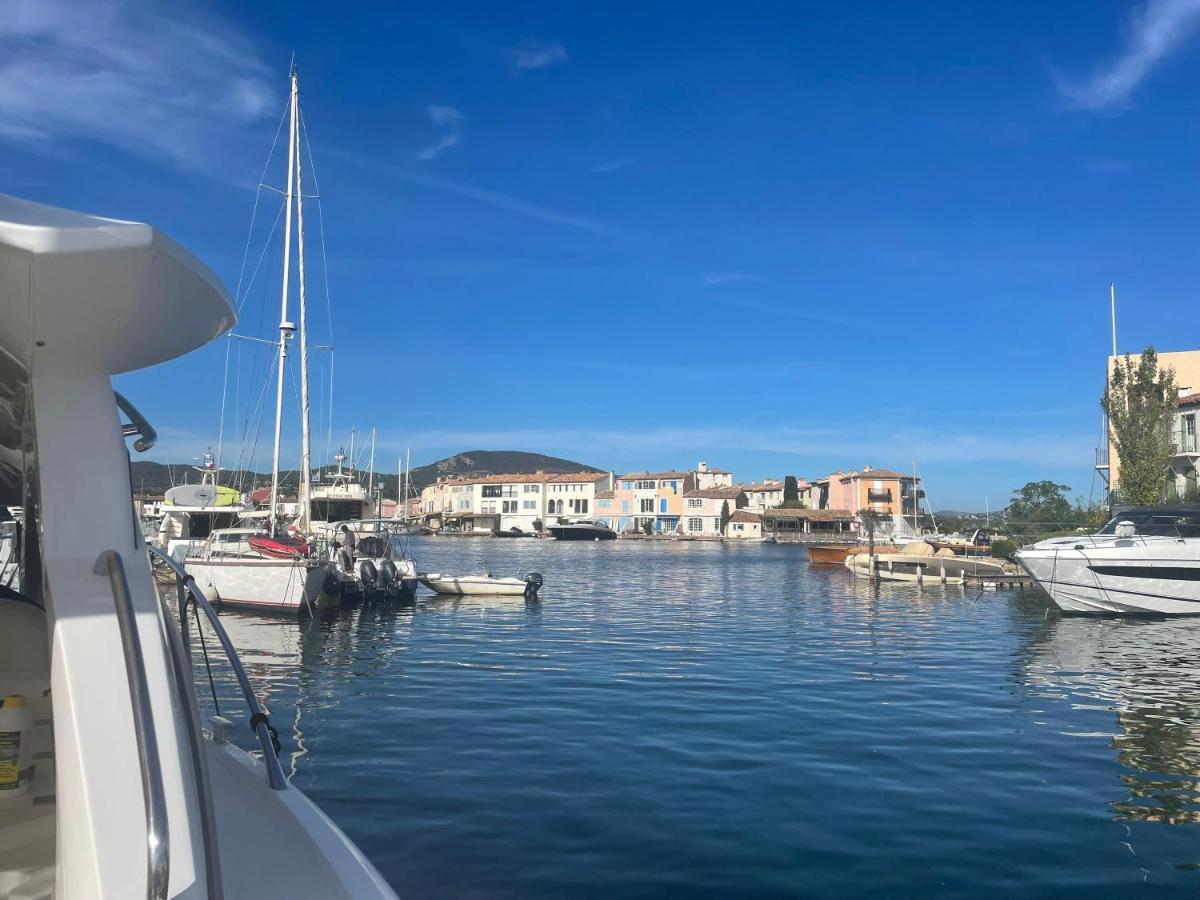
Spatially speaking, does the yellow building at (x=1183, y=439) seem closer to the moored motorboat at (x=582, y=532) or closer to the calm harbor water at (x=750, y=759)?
the calm harbor water at (x=750, y=759)

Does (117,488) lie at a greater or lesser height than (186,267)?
lesser

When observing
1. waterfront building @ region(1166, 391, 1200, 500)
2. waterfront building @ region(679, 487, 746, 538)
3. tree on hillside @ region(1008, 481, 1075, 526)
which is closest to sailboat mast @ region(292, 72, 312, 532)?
waterfront building @ region(1166, 391, 1200, 500)

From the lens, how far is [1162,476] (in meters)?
42.6

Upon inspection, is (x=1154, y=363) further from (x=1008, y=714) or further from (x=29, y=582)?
(x=29, y=582)

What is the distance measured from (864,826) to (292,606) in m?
21.3

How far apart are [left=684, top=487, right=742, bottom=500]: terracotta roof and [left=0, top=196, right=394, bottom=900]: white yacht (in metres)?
137

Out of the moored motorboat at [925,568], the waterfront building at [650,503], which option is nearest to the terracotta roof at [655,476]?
the waterfront building at [650,503]

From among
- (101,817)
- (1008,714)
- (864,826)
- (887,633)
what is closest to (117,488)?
(101,817)

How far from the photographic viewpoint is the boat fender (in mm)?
29531

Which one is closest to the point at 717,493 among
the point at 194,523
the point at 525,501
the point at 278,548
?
the point at 525,501

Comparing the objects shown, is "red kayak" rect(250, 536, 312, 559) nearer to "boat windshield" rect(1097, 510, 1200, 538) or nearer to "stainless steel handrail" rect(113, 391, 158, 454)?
"boat windshield" rect(1097, 510, 1200, 538)

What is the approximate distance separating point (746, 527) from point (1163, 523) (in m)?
104

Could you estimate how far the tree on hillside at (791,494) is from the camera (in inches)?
5546

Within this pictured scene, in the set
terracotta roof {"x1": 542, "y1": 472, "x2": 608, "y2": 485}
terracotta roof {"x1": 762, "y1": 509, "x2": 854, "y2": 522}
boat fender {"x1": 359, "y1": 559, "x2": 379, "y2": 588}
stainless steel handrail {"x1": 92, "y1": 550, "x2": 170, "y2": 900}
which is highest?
terracotta roof {"x1": 542, "y1": 472, "x2": 608, "y2": 485}
